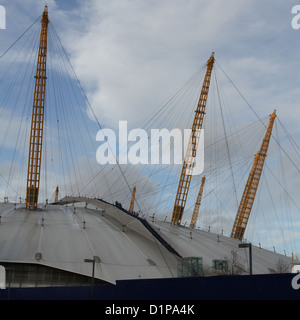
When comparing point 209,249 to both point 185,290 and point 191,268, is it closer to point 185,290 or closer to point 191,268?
point 191,268

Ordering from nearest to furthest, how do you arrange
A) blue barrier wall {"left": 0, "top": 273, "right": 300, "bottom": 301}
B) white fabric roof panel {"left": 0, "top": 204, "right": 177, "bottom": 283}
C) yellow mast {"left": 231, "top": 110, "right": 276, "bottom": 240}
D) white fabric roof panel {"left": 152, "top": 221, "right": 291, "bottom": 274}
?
blue barrier wall {"left": 0, "top": 273, "right": 300, "bottom": 301} < white fabric roof panel {"left": 0, "top": 204, "right": 177, "bottom": 283} < white fabric roof panel {"left": 152, "top": 221, "right": 291, "bottom": 274} < yellow mast {"left": 231, "top": 110, "right": 276, "bottom": 240}

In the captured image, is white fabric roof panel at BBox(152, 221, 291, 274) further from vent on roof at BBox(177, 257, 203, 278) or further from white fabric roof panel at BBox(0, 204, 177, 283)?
vent on roof at BBox(177, 257, 203, 278)

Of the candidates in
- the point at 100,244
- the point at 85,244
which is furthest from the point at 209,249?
the point at 85,244

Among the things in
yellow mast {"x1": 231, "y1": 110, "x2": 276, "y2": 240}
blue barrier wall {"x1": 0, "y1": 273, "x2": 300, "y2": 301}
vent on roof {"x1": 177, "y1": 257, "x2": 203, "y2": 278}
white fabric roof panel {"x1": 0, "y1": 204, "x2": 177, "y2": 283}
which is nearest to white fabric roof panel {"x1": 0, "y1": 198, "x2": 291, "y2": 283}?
white fabric roof panel {"x1": 0, "y1": 204, "x2": 177, "y2": 283}

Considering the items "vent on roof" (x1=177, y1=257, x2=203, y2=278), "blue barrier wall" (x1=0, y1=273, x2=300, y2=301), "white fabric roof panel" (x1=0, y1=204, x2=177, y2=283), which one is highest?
"white fabric roof panel" (x1=0, y1=204, x2=177, y2=283)

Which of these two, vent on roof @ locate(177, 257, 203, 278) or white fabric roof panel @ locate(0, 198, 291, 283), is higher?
white fabric roof panel @ locate(0, 198, 291, 283)

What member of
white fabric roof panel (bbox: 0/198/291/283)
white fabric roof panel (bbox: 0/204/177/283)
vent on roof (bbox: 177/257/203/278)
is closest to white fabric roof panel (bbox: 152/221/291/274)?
white fabric roof panel (bbox: 0/198/291/283)

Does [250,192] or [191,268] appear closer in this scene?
[191,268]

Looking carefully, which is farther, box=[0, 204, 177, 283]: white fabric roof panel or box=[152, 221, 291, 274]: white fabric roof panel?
box=[152, 221, 291, 274]: white fabric roof panel

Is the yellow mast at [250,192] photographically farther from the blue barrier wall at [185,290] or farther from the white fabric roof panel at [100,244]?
the blue barrier wall at [185,290]

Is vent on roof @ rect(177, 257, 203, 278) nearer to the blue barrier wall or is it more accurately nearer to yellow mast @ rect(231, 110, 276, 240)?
the blue barrier wall

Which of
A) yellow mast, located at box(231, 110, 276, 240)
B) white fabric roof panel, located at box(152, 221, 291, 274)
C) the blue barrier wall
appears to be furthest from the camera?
yellow mast, located at box(231, 110, 276, 240)

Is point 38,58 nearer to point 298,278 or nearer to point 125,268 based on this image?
point 125,268
